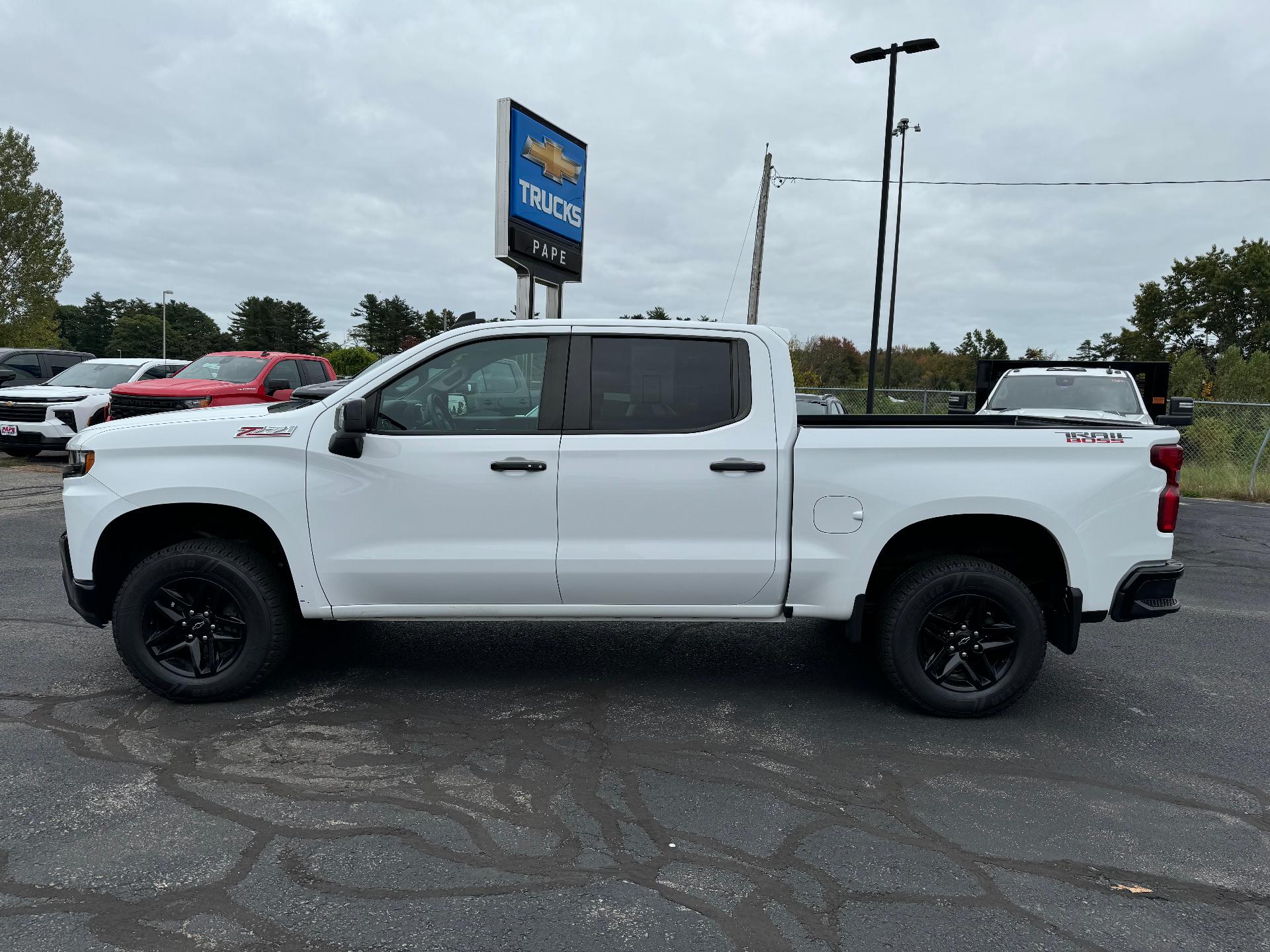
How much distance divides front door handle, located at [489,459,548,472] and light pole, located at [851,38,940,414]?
55.1ft

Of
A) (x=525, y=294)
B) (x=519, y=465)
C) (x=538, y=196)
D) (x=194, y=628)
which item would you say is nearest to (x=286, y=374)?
(x=525, y=294)

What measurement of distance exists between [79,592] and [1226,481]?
16.8 m

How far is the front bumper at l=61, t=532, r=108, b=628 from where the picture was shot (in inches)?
173

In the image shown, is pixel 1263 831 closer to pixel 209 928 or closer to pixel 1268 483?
pixel 209 928

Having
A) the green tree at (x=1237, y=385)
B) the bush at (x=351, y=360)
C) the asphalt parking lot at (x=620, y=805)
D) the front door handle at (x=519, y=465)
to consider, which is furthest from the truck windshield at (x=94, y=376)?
the bush at (x=351, y=360)

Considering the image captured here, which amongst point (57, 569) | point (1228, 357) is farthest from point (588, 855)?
point (1228, 357)

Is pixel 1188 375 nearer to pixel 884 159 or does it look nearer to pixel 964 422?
pixel 884 159

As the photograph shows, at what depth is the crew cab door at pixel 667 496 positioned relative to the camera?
4270mm

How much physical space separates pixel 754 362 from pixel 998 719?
2147 mm

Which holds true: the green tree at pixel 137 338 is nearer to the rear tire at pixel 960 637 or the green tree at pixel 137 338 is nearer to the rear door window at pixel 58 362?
the rear door window at pixel 58 362

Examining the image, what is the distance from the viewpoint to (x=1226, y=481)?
1539 cm

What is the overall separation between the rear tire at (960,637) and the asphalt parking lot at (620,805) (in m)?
0.16

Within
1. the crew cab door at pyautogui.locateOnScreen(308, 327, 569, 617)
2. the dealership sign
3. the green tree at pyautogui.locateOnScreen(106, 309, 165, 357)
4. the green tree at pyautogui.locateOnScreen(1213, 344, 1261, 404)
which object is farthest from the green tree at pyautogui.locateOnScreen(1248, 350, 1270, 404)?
the green tree at pyautogui.locateOnScreen(106, 309, 165, 357)

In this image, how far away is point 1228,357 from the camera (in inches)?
1526
